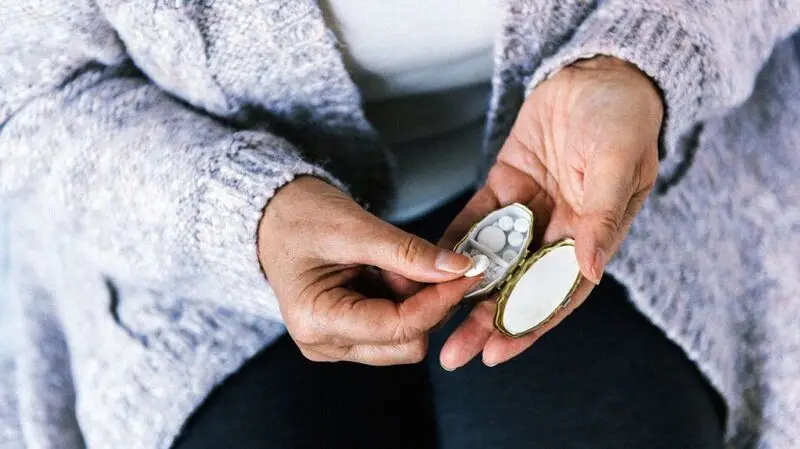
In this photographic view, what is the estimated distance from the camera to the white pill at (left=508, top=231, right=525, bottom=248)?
2.02 ft

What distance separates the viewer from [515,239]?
62cm

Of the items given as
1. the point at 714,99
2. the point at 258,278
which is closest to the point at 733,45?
the point at 714,99

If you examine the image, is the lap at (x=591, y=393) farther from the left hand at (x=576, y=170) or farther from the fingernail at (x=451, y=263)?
the fingernail at (x=451, y=263)

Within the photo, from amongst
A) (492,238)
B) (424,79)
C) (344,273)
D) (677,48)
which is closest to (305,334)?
(344,273)

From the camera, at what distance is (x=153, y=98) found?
26.9 inches

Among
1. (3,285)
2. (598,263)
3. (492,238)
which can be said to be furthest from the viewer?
(3,285)

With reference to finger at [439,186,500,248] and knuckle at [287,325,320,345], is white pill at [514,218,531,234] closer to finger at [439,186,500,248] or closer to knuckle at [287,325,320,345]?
finger at [439,186,500,248]

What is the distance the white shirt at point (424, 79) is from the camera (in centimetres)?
63

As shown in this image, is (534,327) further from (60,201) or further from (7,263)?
(7,263)

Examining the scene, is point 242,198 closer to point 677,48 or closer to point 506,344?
point 506,344

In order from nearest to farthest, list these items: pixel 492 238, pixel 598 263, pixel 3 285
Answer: pixel 598 263 < pixel 492 238 < pixel 3 285

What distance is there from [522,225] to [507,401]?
0.56 feet

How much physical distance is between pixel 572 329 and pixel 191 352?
0.36 meters

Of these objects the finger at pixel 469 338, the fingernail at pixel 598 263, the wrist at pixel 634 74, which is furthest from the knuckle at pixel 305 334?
the wrist at pixel 634 74
